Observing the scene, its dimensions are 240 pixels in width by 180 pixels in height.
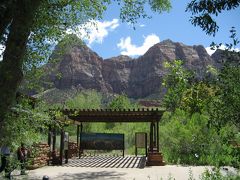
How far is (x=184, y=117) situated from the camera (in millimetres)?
Result: 21875

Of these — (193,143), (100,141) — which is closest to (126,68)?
(100,141)

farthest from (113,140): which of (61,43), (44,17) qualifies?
(44,17)

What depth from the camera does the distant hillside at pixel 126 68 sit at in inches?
6442

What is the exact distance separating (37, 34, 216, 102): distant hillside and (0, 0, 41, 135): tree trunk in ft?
503

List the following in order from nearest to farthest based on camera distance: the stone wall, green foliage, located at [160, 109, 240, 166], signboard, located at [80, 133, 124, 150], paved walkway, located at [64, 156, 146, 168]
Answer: the stone wall < paved walkway, located at [64, 156, 146, 168] < green foliage, located at [160, 109, 240, 166] < signboard, located at [80, 133, 124, 150]

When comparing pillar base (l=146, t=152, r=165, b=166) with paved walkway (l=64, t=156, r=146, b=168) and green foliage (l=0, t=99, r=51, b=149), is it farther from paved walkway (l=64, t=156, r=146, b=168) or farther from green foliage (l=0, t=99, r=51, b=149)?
green foliage (l=0, t=99, r=51, b=149)

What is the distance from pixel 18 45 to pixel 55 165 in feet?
45.6

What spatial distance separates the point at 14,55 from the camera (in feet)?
12.4

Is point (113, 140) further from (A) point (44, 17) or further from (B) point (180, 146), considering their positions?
(A) point (44, 17)

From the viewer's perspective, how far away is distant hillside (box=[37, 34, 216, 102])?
537ft

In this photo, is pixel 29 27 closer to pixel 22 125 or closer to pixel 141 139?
pixel 22 125

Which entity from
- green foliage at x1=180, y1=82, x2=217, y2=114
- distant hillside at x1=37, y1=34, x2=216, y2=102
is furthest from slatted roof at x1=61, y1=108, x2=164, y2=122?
distant hillside at x1=37, y1=34, x2=216, y2=102

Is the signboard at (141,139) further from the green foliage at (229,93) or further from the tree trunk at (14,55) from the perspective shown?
the tree trunk at (14,55)

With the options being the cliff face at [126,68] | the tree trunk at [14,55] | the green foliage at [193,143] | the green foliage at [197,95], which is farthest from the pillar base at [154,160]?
the cliff face at [126,68]
